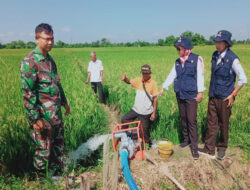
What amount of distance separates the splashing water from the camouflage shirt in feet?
2.92

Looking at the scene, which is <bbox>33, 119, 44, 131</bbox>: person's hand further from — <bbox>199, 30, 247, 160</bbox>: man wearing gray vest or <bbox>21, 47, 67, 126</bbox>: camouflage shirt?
<bbox>199, 30, 247, 160</bbox>: man wearing gray vest

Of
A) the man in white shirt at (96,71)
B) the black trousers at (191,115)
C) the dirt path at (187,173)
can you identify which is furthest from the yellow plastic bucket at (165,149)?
the man in white shirt at (96,71)

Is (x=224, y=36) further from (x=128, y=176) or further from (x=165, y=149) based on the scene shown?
(x=128, y=176)

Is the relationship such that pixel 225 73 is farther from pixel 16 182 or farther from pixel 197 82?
pixel 16 182

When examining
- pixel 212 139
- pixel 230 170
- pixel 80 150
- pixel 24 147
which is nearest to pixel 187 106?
pixel 212 139

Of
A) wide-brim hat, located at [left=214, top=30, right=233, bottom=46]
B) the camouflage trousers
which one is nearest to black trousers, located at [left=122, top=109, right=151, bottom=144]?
the camouflage trousers

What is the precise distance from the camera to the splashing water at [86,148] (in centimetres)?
303

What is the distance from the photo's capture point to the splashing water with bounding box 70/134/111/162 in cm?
303

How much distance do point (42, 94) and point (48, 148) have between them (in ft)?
2.09

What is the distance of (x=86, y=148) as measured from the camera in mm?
3234

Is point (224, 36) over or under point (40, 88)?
over

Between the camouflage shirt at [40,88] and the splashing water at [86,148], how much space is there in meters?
0.89

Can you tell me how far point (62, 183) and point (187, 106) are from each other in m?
2.09

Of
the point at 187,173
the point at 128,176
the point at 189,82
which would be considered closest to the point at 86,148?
the point at 128,176
